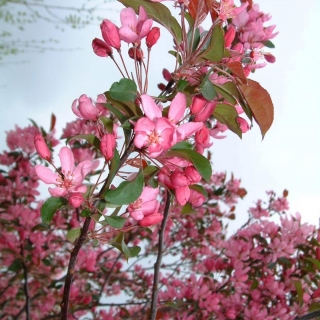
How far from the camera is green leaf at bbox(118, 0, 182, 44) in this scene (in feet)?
2.06

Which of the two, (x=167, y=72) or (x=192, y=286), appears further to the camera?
(x=192, y=286)

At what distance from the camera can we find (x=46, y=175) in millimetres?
616

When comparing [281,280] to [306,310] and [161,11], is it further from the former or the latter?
[161,11]

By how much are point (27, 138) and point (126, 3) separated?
4.20 feet

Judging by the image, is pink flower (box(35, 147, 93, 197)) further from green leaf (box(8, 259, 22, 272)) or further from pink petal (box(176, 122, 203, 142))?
green leaf (box(8, 259, 22, 272))

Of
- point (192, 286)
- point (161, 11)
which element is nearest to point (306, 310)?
point (192, 286)

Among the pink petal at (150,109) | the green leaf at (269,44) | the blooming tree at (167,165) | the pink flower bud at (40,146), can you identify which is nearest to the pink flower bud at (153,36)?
the blooming tree at (167,165)

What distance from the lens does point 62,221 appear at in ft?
6.06

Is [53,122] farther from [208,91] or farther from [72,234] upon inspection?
[208,91]

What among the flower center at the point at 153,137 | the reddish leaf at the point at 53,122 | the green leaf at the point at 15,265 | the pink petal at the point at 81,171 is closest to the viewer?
the flower center at the point at 153,137

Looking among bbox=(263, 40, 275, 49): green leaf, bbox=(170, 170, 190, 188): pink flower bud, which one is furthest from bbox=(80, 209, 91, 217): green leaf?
bbox=(263, 40, 275, 49): green leaf

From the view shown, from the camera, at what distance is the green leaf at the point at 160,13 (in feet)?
2.06

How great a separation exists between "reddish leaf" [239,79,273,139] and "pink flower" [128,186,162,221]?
212 millimetres

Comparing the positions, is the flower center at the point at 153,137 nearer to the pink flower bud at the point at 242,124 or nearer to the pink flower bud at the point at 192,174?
the pink flower bud at the point at 192,174
